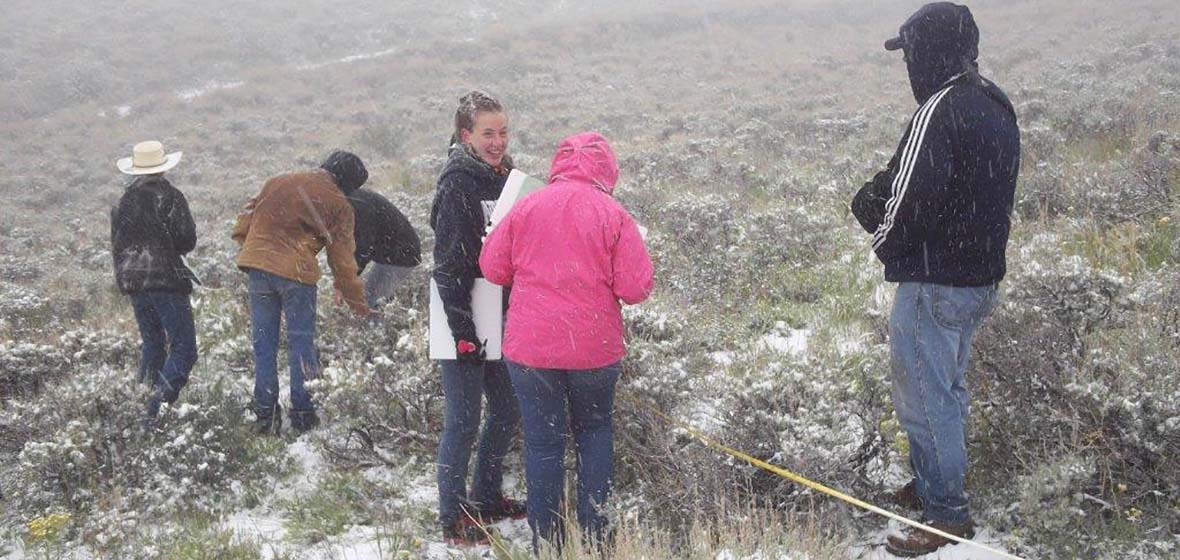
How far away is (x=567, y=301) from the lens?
10.1 feet

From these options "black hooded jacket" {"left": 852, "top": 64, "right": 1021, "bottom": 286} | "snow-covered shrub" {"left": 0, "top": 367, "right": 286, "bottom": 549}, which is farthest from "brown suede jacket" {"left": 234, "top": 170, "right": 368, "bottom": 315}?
"black hooded jacket" {"left": 852, "top": 64, "right": 1021, "bottom": 286}

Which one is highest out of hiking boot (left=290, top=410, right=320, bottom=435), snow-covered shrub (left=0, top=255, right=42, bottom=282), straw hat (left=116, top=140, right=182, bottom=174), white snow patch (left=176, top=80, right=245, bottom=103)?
straw hat (left=116, top=140, right=182, bottom=174)

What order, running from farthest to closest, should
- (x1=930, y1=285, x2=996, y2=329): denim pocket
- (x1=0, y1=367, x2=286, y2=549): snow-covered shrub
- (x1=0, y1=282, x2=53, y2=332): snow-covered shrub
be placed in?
(x1=0, y1=282, x2=53, y2=332): snow-covered shrub → (x1=0, y1=367, x2=286, y2=549): snow-covered shrub → (x1=930, y1=285, x2=996, y2=329): denim pocket

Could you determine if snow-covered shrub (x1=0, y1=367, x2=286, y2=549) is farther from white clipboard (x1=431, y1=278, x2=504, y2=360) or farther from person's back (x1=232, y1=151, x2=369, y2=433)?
white clipboard (x1=431, y1=278, x2=504, y2=360)

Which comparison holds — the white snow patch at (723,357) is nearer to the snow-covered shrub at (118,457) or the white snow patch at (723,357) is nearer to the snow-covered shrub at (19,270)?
the snow-covered shrub at (118,457)

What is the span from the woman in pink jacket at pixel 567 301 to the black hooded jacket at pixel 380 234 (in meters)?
2.59

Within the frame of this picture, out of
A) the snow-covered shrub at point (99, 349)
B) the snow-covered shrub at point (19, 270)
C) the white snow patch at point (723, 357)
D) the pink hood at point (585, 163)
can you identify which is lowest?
the snow-covered shrub at point (19, 270)

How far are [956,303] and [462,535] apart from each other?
7.37 feet

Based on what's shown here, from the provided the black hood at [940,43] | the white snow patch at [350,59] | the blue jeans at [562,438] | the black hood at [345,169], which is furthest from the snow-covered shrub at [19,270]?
the white snow patch at [350,59]

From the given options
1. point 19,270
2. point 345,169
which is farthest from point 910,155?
point 19,270

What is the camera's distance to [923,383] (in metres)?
3.06

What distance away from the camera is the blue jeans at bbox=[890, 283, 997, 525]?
2994mm

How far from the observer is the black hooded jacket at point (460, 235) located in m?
3.32

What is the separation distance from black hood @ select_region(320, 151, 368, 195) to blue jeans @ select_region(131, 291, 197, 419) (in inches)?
43.9
